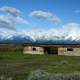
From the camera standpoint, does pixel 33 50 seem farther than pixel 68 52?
Yes

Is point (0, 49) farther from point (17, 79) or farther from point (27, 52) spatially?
point (17, 79)

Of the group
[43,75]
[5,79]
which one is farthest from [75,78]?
[5,79]

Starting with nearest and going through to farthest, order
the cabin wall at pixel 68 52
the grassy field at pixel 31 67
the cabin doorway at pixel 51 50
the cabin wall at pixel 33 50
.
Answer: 1. the grassy field at pixel 31 67
2. the cabin wall at pixel 68 52
3. the cabin wall at pixel 33 50
4. the cabin doorway at pixel 51 50

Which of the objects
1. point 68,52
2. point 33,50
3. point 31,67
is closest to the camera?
point 31,67

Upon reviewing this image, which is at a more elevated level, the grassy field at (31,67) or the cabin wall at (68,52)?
the cabin wall at (68,52)

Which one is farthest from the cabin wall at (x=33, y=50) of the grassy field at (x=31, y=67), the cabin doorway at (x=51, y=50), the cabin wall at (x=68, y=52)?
the grassy field at (x=31, y=67)

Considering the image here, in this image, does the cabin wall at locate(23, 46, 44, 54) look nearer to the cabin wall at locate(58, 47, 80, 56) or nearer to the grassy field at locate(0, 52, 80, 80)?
the cabin wall at locate(58, 47, 80, 56)

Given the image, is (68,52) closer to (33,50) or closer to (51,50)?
(51,50)

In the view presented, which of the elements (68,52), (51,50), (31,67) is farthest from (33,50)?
(31,67)

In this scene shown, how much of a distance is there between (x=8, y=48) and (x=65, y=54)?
16797 millimetres

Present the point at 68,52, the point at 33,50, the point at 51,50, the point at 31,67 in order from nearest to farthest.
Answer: the point at 31,67
the point at 68,52
the point at 33,50
the point at 51,50

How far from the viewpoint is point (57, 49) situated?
74.2m

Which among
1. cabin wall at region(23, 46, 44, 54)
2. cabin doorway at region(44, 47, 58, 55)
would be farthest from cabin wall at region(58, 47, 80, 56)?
cabin wall at region(23, 46, 44, 54)

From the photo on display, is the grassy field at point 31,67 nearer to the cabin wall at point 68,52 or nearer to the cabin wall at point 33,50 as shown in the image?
the cabin wall at point 68,52
